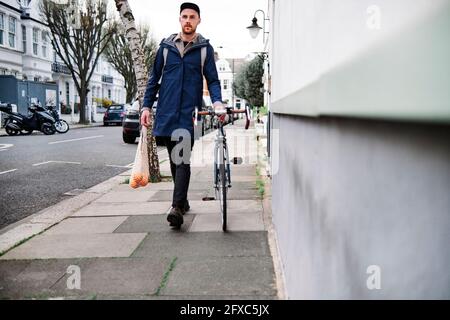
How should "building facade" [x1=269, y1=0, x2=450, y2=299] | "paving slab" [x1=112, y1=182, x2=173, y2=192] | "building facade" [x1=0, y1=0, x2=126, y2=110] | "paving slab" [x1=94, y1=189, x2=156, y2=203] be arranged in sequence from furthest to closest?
"building facade" [x1=0, y1=0, x2=126, y2=110], "paving slab" [x1=112, y1=182, x2=173, y2=192], "paving slab" [x1=94, y1=189, x2=156, y2=203], "building facade" [x1=269, y1=0, x2=450, y2=299]

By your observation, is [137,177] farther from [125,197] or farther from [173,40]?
[125,197]

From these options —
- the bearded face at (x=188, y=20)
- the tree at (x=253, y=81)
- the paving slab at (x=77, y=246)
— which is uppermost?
the tree at (x=253, y=81)

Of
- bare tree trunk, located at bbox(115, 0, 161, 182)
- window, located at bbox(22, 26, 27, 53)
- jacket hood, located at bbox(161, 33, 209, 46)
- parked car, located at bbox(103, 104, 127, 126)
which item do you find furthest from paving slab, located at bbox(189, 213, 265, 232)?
window, located at bbox(22, 26, 27, 53)

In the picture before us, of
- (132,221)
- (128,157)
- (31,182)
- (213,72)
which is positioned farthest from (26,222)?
(128,157)

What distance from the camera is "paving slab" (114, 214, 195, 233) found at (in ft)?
14.0

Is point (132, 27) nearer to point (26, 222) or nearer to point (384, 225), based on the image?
point (26, 222)

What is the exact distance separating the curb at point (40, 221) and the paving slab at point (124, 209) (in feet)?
0.51

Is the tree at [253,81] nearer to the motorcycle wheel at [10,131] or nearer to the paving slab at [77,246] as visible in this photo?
the motorcycle wheel at [10,131]

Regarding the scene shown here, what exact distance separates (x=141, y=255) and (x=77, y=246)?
658mm

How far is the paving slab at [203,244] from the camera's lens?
3490mm

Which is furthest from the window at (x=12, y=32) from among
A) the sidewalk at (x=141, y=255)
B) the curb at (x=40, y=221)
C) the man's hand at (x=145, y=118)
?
the man's hand at (x=145, y=118)

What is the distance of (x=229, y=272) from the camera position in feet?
10.0

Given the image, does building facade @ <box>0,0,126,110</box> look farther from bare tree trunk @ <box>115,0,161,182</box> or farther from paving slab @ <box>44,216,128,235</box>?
paving slab @ <box>44,216,128,235</box>

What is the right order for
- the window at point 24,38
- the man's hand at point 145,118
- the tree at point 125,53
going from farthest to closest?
the tree at point 125,53 < the window at point 24,38 < the man's hand at point 145,118
